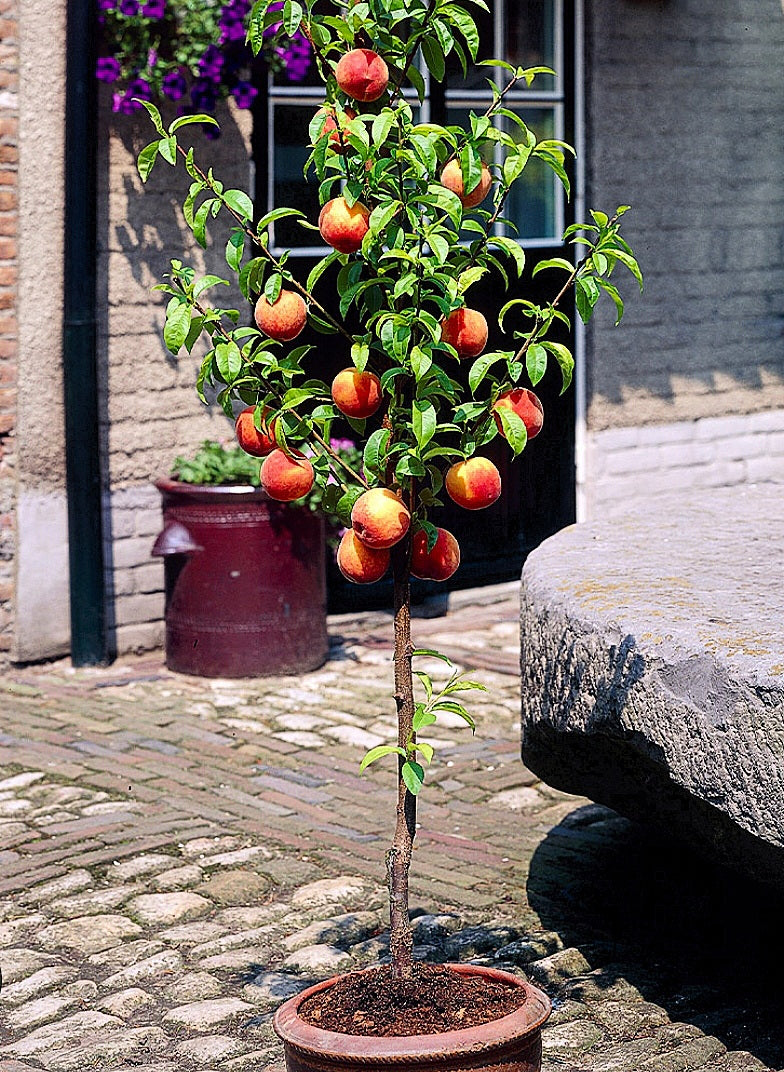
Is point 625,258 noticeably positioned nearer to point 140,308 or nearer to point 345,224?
point 345,224

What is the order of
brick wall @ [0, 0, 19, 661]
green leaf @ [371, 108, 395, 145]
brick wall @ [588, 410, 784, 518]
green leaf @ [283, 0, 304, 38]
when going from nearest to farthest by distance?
1. green leaf @ [371, 108, 395, 145]
2. green leaf @ [283, 0, 304, 38]
3. brick wall @ [0, 0, 19, 661]
4. brick wall @ [588, 410, 784, 518]

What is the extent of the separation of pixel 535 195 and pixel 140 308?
7.08 feet

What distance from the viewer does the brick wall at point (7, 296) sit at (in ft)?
17.8

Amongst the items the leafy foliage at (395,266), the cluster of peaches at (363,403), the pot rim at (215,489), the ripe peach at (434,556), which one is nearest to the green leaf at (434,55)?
the leafy foliage at (395,266)

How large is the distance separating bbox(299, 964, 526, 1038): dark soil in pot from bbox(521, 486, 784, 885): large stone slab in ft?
1.69

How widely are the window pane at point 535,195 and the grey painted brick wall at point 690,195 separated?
0.69 feet

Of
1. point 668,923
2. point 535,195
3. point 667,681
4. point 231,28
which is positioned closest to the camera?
point 667,681

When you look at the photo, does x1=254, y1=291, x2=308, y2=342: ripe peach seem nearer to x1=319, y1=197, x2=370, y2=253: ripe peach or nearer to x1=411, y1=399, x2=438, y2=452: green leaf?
x1=319, y1=197, x2=370, y2=253: ripe peach

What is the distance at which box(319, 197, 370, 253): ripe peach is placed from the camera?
221 cm

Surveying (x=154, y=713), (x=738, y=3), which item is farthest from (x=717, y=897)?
(x=738, y=3)

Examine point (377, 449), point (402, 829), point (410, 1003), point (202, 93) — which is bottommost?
point (410, 1003)

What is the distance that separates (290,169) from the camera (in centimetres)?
620

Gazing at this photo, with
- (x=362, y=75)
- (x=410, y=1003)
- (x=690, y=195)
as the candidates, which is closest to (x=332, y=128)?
(x=362, y=75)

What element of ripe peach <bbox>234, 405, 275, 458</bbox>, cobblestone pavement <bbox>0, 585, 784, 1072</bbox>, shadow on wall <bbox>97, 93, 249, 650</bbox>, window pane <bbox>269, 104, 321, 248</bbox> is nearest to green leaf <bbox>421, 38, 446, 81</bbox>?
ripe peach <bbox>234, 405, 275, 458</bbox>
